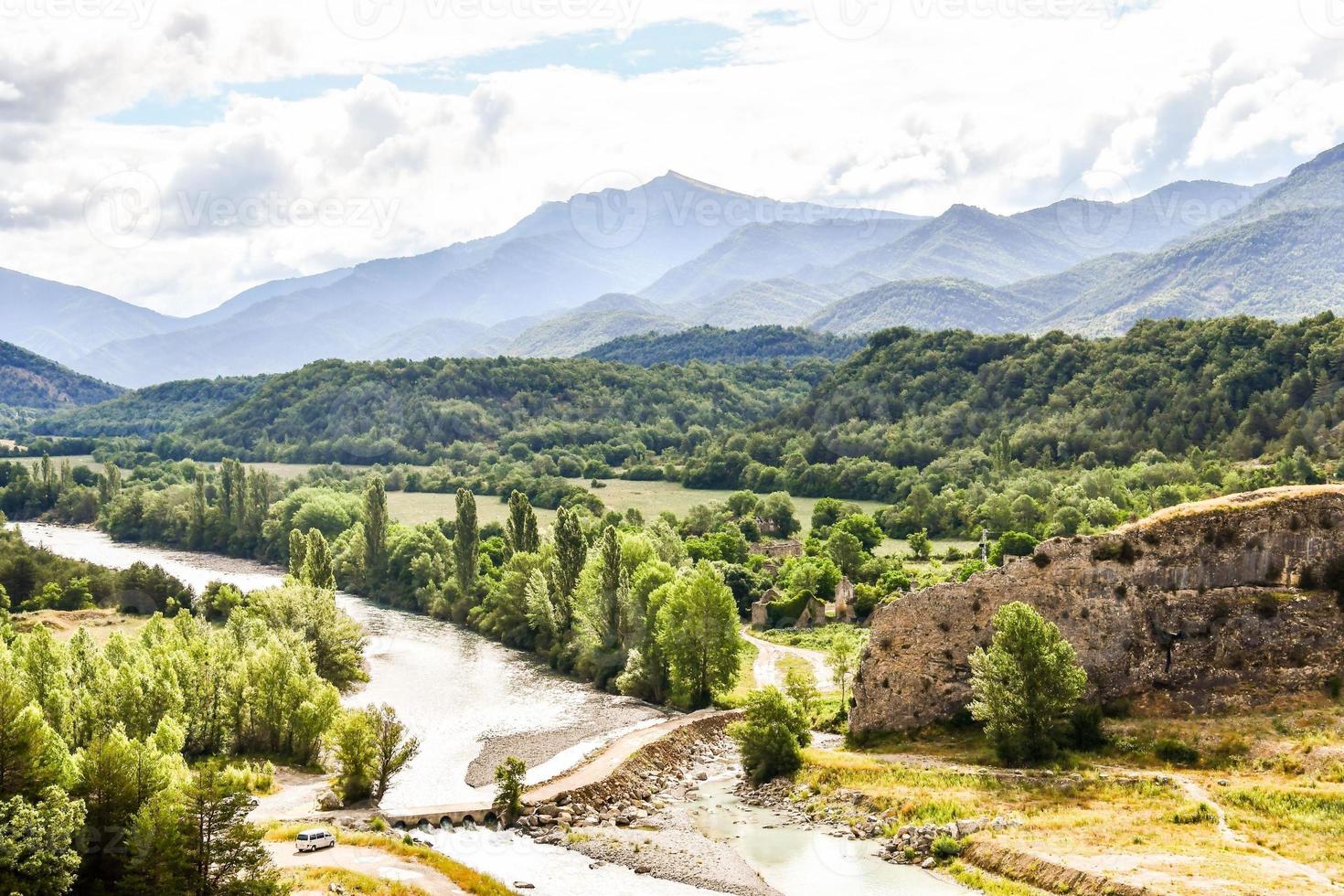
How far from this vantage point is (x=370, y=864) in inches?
1587

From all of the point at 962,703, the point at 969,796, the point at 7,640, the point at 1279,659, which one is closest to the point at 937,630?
the point at 962,703

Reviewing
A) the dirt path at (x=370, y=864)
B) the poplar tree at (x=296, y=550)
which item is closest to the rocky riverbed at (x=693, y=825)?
the dirt path at (x=370, y=864)

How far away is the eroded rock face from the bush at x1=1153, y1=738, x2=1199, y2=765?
110 inches

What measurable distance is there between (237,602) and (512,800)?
168 ft

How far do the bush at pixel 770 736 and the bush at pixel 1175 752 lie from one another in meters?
14.1

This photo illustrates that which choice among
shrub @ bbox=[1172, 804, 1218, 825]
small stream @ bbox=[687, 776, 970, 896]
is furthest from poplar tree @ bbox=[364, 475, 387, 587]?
shrub @ bbox=[1172, 804, 1218, 825]

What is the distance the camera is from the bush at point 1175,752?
45.8 metres

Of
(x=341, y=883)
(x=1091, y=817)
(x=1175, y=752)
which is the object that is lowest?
(x=341, y=883)

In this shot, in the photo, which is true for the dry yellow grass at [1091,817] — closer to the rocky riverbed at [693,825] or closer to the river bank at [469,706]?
the rocky riverbed at [693,825]

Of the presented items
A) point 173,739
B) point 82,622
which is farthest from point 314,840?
point 82,622

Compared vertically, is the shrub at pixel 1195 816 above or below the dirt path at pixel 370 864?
above

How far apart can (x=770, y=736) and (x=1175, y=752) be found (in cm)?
1576

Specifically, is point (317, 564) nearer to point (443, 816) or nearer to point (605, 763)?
point (605, 763)

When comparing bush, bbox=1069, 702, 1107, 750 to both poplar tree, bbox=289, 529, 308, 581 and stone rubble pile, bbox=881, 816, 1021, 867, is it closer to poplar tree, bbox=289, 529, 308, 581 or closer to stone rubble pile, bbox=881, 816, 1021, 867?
stone rubble pile, bbox=881, 816, 1021, 867
